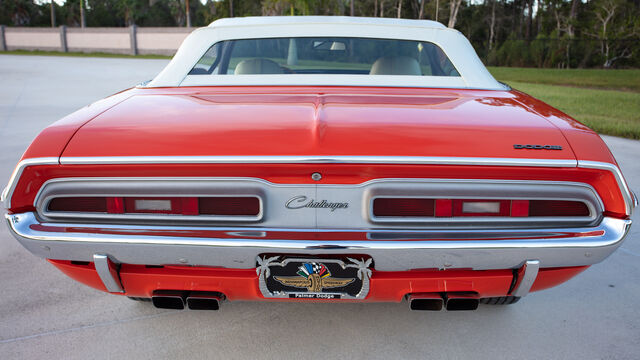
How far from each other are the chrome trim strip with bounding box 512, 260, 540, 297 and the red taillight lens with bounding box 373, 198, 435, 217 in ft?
1.20

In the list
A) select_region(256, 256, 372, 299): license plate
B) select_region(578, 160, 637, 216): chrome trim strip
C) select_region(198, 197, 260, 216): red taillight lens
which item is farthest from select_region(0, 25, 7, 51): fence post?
select_region(578, 160, 637, 216): chrome trim strip

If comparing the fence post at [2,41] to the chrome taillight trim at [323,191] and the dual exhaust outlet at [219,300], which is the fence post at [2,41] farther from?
the dual exhaust outlet at [219,300]

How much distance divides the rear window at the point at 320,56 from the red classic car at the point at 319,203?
3.22ft

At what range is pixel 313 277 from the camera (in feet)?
5.39

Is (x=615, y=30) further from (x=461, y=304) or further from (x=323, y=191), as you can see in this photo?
(x=323, y=191)

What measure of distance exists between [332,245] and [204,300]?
1.84 feet

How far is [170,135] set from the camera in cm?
160

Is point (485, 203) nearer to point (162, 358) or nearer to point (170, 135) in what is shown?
point (170, 135)

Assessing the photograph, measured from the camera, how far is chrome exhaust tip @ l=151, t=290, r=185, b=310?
5.64 feet

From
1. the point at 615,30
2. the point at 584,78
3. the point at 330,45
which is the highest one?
the point at 615,30

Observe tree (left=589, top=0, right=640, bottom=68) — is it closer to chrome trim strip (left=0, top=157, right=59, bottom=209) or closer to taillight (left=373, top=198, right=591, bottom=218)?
taillight (left=373, top=198, right=591, bottom=218)

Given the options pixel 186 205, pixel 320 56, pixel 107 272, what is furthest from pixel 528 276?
pixel 320 56

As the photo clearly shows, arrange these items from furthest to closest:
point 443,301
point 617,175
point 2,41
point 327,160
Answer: point 2,41, point 443,301, point 617,175, point 327,160

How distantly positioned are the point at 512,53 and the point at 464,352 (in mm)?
30062
